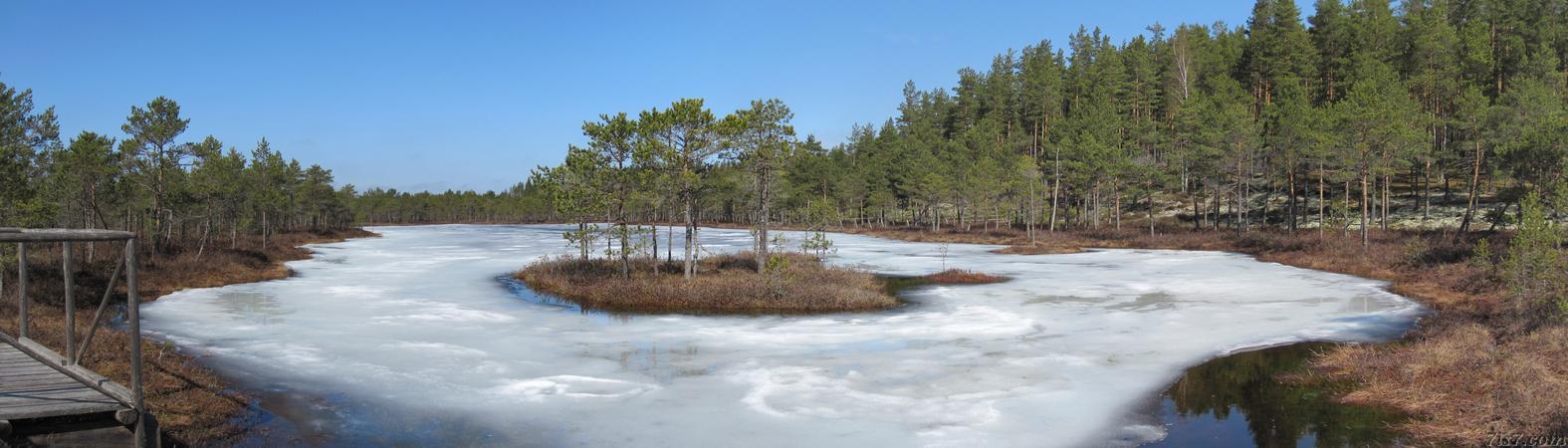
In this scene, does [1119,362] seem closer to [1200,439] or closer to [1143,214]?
[1200,439]

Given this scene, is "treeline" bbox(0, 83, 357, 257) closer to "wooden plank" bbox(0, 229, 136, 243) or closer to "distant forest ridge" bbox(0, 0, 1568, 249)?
"distant forest ridge" bbox(0, 0, 1568, 249)

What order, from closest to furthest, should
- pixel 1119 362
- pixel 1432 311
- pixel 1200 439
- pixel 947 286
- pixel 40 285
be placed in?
pixel 1200 439 < pixel 1119 362 < pixel 1432 311 < pixel 40 285 < pixel 947 286

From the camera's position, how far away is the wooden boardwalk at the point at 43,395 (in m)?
7.07

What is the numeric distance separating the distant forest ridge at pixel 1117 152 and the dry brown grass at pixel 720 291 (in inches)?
111

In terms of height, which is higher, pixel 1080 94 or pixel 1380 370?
pixel 1080 94

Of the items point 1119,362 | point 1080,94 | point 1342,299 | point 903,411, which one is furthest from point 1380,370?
point 1080,94

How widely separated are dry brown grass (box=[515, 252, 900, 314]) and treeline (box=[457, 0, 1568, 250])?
9.38 feet

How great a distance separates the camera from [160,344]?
53.1ft

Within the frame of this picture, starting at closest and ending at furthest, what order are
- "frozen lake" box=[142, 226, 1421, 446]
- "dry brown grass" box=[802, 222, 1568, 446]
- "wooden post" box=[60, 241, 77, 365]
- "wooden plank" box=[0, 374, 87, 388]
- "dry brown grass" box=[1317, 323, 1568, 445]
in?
1. "wooden plank" box=[0, 374, 87, 388]
2. "wooden post" box=[60, 241, 77, 365]
3. "dry brown grass" box=[1317, 323, 1568, 445]
4. "dry brown grass" box=[802, 222, 1568, 446]
5. "frozen lake" box=[142, 226, 1421, 446]

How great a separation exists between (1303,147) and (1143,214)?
86.6 feet

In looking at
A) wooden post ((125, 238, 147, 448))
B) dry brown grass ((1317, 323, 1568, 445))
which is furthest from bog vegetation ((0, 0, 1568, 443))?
wooden post ((125, 238, 147, 448))

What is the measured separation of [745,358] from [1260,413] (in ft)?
30.8

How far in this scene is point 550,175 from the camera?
30.8 m

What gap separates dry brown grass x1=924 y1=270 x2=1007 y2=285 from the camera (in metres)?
31.4
